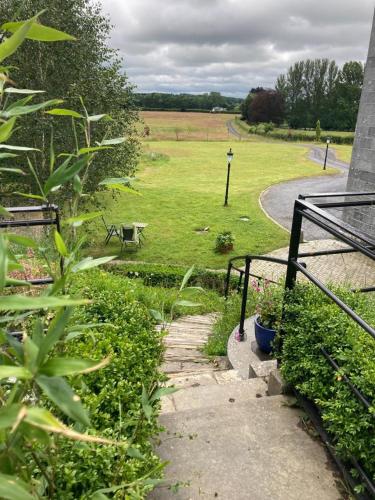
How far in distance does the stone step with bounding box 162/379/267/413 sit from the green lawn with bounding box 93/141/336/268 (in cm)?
520

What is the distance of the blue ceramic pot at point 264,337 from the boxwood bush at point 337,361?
196 cm

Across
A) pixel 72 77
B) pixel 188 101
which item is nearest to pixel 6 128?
pixel 72 77

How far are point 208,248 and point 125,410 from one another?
448 inches

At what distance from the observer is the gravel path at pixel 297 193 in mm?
15389

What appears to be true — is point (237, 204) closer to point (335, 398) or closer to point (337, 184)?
point (337, 184)

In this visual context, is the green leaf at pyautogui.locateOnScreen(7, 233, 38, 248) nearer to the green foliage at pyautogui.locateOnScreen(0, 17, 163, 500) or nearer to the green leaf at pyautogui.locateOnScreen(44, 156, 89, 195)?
the green foliage at pyautogui.locateOnScreen(0, 17, 163, 500)

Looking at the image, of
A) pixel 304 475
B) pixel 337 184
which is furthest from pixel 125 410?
pixel 337 184

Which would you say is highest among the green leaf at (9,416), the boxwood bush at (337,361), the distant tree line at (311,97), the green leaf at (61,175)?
the distant tree line at (311,97)

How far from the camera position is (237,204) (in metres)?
18.6

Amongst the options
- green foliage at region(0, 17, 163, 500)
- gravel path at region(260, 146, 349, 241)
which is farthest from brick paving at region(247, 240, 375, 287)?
green foliage at region(0, 17, 163, 500)

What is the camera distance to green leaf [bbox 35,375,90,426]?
0.51 meters

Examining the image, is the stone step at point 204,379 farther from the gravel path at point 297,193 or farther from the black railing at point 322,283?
the gravel path at point 297,193

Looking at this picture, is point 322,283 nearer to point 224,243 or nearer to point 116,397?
point 116,397

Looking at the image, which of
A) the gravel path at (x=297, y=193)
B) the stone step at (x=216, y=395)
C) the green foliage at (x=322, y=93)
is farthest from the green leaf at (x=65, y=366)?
the green foliage at (x=322, y=93)
